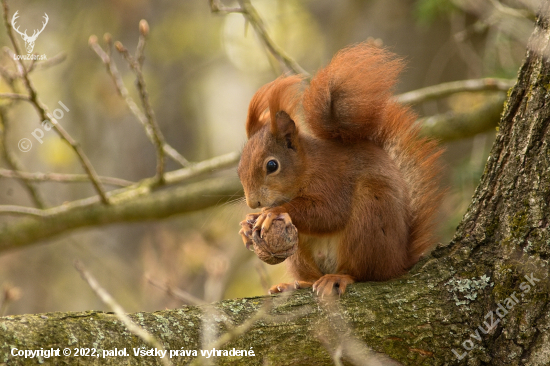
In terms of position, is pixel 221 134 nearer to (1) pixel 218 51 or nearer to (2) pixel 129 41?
(1) pixel 218 51

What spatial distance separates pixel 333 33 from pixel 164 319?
10.9 ft

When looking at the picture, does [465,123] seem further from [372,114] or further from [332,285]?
[332,285]

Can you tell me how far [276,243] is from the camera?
184cm

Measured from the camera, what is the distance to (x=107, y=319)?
56.4 inches

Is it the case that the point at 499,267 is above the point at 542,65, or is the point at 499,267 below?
below

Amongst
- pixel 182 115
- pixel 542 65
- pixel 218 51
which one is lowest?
pixel 542 65

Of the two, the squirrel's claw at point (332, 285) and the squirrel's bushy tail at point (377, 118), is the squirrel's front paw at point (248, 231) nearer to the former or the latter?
the squirrel's claw at point (332, 285)

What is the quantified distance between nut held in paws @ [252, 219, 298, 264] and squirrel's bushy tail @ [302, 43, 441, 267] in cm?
54

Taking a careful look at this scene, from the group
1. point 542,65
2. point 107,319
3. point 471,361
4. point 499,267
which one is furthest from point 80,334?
point 542,65

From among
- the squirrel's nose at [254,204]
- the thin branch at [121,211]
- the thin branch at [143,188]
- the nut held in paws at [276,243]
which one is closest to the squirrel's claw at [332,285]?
the nut held in paws at [276,243]

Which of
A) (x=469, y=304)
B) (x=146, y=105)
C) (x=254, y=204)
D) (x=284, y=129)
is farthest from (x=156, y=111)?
(x=469, y=304)

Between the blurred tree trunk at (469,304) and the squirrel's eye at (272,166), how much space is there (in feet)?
2.12

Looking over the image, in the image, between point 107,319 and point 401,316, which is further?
point 401,316

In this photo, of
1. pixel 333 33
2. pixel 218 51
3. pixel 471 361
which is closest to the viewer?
pixel 471 361
